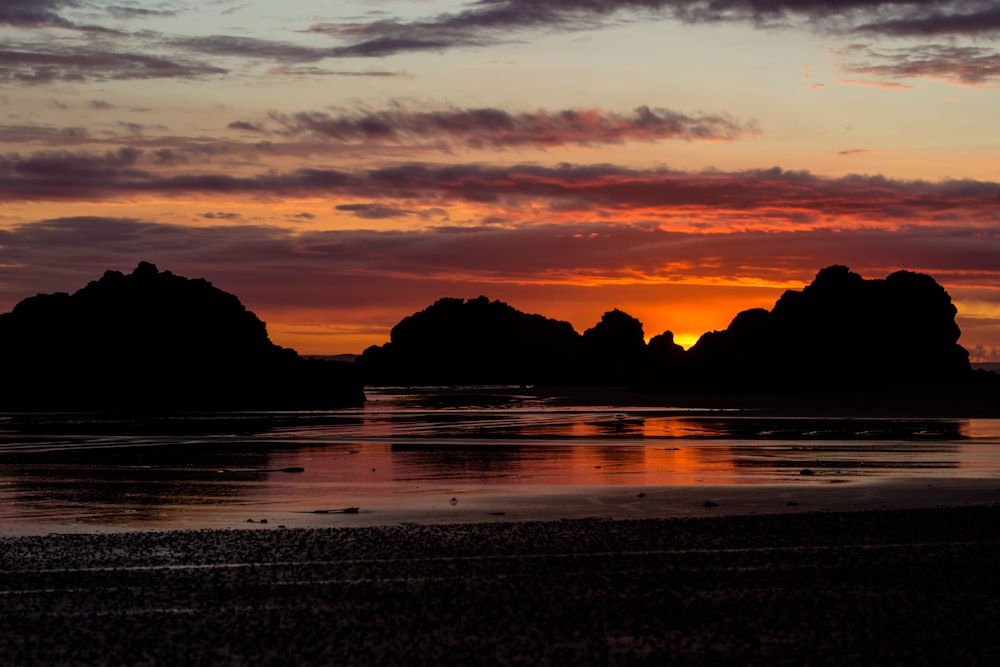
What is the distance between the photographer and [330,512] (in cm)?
2347

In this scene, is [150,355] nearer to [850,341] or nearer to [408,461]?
[850,341]

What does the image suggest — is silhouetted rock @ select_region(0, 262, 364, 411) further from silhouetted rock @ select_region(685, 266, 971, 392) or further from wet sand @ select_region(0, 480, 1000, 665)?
wet sand @ select_region(0, 480, 1000, 665)

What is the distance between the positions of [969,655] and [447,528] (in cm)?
1064

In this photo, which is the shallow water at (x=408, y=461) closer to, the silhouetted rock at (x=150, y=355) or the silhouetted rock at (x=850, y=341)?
the silhouetted rock at (x=150, y=355)

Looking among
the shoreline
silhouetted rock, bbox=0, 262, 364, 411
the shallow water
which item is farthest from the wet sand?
silhouetted rock, bbox=0, 262, 364, 411

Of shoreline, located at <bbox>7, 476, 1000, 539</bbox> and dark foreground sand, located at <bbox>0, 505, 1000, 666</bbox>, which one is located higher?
dark foreground sand, located at <bbox>0, 505, 1000, 666</bbox>

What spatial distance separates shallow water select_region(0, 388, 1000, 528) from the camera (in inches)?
1027

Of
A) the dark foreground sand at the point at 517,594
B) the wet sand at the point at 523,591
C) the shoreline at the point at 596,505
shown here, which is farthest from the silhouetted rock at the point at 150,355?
the dark foreground sand at the point at 517,594

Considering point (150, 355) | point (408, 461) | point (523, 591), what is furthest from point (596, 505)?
point (150, 355)

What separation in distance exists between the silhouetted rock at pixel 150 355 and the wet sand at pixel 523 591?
84.4 m

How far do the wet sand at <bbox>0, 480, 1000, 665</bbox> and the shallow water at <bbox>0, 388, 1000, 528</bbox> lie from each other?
4.60 m

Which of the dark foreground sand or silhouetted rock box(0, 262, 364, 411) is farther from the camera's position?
silhouetted rock box(0, 262, 364, 411)

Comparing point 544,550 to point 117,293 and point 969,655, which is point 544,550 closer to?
point 969,655

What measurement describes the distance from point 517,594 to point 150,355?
103 m
